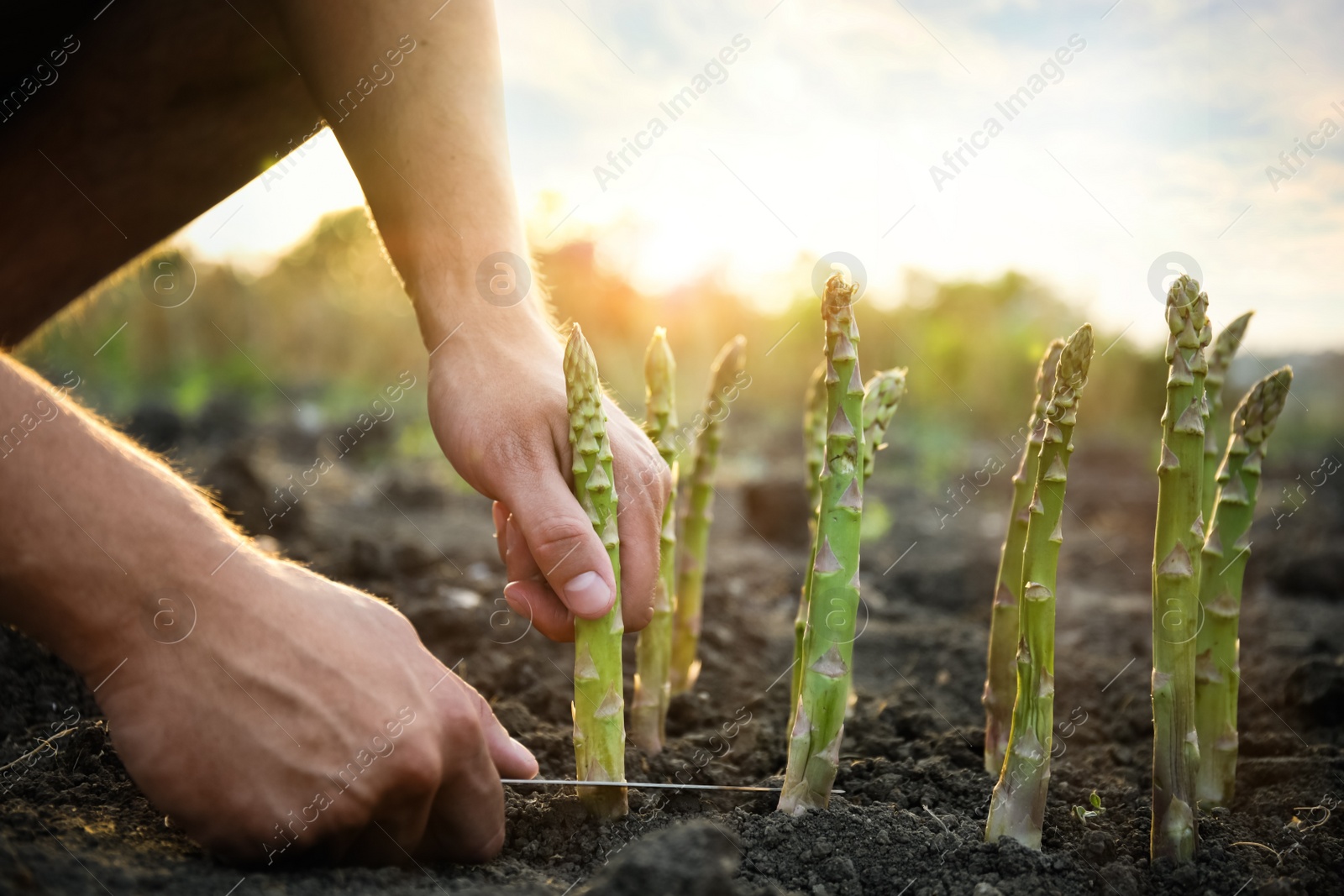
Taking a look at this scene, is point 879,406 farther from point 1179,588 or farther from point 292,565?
point 292,565

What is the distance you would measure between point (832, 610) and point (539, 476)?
2.58ft

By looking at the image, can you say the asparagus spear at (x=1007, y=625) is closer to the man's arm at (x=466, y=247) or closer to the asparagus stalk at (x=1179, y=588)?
the asparagus stalk at (x=1179, y=588)

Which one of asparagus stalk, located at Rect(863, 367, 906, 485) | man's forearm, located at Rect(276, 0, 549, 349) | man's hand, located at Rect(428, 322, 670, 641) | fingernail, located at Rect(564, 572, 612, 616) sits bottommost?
fingernail, located at Rect(564, 572, 612, 616)

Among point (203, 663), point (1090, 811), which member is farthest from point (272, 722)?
point (1090, 811)

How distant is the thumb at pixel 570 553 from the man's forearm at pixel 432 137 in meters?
0.62

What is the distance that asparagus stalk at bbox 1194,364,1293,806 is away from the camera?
2197 millimetres

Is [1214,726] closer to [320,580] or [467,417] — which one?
[467,417]

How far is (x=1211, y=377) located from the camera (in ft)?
8.33

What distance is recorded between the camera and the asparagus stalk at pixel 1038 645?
1862mm

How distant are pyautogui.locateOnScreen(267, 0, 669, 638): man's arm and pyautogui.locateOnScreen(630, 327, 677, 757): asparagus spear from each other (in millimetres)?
265

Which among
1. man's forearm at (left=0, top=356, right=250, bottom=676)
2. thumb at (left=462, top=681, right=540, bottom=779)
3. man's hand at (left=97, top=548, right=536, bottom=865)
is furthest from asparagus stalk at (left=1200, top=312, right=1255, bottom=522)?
man's forearm at (left=0, top=356, right=250, bottom=676)

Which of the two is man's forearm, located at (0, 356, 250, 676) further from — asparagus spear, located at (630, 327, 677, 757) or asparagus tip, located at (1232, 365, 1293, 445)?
asparagus tip, located at (1232, 365, 1293, 445)

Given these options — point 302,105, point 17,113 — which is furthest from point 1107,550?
point 17,113

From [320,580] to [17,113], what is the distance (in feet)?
8.02
